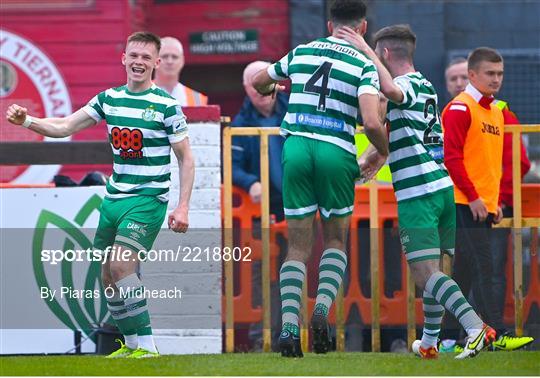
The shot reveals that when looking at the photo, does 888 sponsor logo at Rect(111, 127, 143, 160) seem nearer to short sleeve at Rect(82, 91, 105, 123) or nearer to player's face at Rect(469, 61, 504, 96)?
short sleeve at Rect(82, 91, 105, 123)

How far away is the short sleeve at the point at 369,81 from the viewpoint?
7223 mm

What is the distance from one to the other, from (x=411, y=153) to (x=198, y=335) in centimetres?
235

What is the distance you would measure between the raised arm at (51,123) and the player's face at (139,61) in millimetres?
392

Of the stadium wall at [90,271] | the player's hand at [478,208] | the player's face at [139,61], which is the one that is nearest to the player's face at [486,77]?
the player's hand at [478,208]

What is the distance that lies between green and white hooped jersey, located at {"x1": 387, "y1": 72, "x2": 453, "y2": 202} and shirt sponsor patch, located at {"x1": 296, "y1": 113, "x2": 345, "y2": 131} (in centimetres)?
40

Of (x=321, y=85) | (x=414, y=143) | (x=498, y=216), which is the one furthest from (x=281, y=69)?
(x=498, y=216)

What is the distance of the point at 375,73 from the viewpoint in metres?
7.29

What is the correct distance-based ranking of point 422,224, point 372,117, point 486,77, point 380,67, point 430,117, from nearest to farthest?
point 372,117, point 380,67, point 422,224, point 430,117, point 486,77

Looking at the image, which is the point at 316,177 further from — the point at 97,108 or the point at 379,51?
the point at 97,108

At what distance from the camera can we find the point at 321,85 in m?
7.31

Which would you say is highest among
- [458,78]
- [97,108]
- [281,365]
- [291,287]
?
[458,78]

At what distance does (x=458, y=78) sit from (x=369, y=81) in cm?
297

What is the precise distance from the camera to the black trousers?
892 centimetres

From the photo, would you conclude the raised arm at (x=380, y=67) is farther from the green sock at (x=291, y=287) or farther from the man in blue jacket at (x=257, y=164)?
the man in blue jacket at (x=257, y=164)
